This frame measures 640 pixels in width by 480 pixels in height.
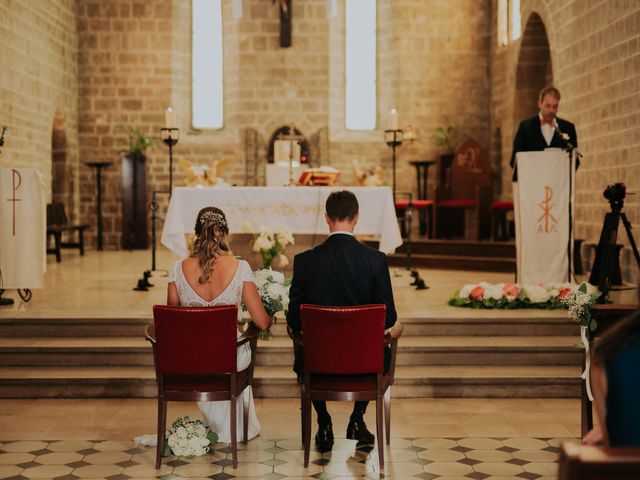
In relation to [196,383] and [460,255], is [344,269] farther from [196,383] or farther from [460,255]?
[460,255]

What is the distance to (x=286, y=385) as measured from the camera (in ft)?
20.6

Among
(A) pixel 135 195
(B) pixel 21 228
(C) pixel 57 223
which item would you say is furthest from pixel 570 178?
(A) pixel 135 195

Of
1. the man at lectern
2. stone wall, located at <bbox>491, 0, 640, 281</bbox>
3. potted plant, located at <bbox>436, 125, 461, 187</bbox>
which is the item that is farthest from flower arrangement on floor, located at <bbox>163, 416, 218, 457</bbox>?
potted plant, located at <bbox>436, 125, 461, 187</bbox>

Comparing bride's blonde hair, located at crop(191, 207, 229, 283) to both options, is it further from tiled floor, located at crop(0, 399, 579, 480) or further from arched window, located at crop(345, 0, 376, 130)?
arched window, located at crop(345, 0, 376, 130)

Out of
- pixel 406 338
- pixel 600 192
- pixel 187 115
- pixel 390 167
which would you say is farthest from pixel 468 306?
pixel 187 115

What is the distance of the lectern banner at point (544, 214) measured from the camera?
7.83 metres

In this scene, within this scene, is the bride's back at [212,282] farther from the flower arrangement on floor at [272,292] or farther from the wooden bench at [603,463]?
the wooden bench at [603,463]

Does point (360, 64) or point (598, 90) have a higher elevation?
point (360, 64)

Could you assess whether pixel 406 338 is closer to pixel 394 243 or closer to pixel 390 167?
pixel 394 243

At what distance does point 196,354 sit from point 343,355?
72 cm

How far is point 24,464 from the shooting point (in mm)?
4703

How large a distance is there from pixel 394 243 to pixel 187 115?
7918mm

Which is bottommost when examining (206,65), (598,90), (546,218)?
(546,218)

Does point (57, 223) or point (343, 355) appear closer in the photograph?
point (343, 355)
